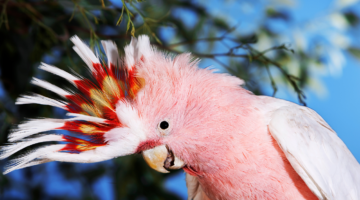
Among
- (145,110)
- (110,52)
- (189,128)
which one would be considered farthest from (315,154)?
(110,52)

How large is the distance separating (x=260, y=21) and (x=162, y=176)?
1002 millimetres

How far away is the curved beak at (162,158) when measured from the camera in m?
0.70

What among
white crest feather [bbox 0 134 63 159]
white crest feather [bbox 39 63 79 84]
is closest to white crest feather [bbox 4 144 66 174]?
white crest feather [bbox 0 134 63 159]

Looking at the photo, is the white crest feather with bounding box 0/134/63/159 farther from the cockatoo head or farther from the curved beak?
the curved beak

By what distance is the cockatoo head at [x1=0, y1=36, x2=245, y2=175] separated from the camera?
0.68 meters

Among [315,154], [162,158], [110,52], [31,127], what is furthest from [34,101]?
[315,154]

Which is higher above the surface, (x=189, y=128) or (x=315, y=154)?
(x=189, y=128)

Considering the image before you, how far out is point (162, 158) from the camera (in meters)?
0.70

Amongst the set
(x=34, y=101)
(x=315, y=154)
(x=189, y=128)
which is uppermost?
(x=34, y=101)

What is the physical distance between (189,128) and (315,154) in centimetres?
29

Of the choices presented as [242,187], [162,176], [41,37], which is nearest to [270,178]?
[242,187]

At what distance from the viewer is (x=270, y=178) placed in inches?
27.4

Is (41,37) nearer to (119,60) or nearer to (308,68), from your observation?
(119,60)

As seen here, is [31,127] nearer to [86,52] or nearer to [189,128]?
[86,52]
